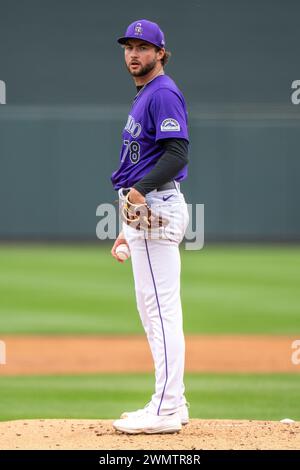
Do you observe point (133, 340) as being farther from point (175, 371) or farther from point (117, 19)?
point (117, 19)

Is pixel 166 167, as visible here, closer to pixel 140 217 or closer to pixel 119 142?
pixel 140 217

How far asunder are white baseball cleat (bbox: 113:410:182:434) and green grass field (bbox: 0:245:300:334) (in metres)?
5.18

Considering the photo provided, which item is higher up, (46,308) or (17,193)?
(17,193)

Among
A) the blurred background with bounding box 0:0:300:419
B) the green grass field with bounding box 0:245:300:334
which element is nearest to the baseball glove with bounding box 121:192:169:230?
the green grass field with bounding box 0:245:300:334

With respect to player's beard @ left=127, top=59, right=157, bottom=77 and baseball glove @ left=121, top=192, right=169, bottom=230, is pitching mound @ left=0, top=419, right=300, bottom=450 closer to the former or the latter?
baseball glove @ left=121, top=192, right=169, bottom=230

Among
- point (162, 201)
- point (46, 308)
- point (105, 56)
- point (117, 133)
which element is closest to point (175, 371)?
point (162, 201)

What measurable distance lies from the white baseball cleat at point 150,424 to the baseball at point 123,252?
A: 2.19 feet

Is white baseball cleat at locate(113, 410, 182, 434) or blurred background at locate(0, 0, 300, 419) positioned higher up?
blurred background at locate(0, 0, 300, 419)

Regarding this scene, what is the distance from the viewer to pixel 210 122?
17781mm

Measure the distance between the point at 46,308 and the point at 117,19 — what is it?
391 inches

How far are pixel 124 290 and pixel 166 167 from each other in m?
8.67

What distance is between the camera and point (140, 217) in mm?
4020

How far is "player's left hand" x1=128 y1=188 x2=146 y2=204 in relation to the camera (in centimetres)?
390
